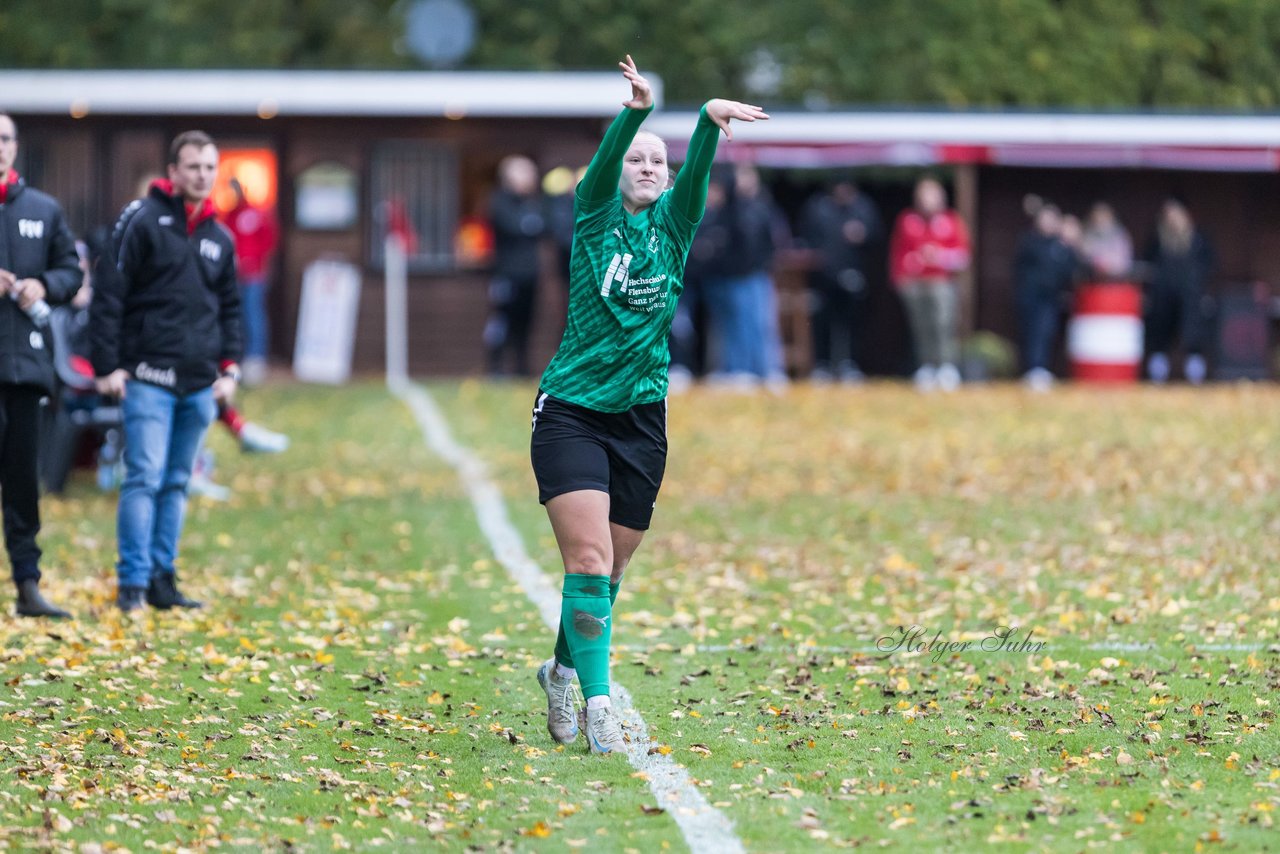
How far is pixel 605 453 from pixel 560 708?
0.85 meters

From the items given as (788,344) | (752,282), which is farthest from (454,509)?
(788,344)

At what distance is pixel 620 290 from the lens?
6.46 metres

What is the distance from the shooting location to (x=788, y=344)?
25.3m

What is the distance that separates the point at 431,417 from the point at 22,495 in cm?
1040

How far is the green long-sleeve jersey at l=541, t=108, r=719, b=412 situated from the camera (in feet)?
21.1

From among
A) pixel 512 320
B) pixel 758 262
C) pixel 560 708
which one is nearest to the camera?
pixel 560 708

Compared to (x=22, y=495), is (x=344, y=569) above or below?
below

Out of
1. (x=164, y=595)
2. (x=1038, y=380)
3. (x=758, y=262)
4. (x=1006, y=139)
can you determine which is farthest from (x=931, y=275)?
(x=164, y=595)

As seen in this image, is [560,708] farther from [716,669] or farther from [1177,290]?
[1177,290]

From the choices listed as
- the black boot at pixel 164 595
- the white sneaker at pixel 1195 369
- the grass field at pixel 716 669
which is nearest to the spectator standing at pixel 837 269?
the white sneaker at pixel 1195 369

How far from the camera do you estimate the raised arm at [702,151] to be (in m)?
6.28

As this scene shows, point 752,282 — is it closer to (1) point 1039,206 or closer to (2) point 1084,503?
(1) point 1039,206

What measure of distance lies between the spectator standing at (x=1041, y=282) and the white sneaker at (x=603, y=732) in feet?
59.9

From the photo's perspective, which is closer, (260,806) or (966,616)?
(260,806)
